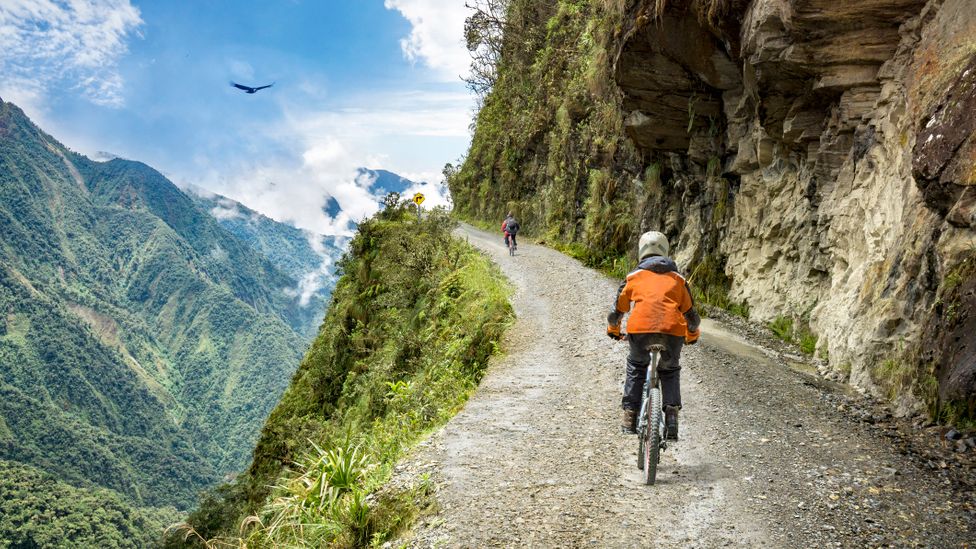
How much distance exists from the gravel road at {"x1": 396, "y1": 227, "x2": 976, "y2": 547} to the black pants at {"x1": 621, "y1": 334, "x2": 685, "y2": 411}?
26.5 inches

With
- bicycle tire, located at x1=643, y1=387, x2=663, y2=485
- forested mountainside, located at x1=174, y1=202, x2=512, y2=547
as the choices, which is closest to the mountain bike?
bicycle tire, located at x1=643, y1=387, x2=663, y2=485

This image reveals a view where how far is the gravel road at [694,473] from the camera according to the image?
449cm

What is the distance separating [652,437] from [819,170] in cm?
742

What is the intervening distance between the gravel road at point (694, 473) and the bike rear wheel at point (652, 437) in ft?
0.45

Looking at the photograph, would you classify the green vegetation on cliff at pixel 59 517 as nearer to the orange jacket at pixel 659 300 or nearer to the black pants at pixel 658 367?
the black pants at pixel 658 367

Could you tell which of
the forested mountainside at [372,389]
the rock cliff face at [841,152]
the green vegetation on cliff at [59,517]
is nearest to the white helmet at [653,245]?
the forested mountainside at [372,389]

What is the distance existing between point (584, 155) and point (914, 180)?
17.8 meters

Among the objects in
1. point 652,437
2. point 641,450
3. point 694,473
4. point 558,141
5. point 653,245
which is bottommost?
point 694,473

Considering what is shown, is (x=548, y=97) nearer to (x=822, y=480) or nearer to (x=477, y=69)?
(x=477, y=69)

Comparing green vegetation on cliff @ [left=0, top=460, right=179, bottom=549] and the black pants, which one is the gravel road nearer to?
the black pants

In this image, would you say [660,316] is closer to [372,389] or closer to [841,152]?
[841,152]

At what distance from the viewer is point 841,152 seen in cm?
1006

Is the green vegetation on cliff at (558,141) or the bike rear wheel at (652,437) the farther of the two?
the green vegetation on cliff at (558,141)

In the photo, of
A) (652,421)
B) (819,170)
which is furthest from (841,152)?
(652,421)
